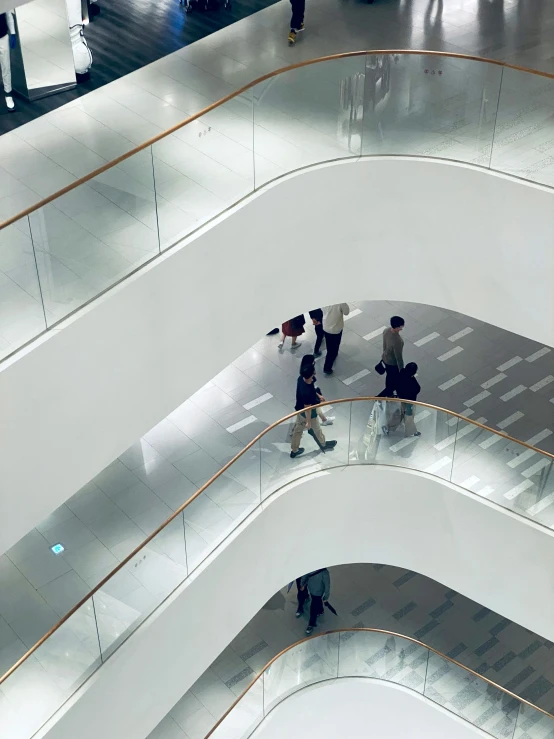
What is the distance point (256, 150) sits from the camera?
7750mm

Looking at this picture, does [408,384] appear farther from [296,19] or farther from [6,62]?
[6,62]

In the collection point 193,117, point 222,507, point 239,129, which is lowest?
point 222,507

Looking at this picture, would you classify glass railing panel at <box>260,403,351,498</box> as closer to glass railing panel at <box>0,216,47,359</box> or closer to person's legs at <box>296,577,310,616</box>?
person's legs at <box>296,577,310,616</box>

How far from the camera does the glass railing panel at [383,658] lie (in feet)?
35.9

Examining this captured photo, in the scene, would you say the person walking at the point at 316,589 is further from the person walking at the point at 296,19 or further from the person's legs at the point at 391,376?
the person walking at the point at 296,19

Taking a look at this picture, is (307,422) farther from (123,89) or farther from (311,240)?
(123,89)

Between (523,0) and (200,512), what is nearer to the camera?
(200,512)

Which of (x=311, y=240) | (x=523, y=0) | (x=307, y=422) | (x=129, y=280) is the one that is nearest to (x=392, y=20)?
(x=523, y=0)

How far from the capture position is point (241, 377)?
37.8 ft

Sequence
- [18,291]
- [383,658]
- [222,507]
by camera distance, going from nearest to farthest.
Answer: [18,291] → [222,507] → [383,658]

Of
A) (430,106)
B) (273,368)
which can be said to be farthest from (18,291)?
(273,368)

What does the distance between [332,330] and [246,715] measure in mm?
4475

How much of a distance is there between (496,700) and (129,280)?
648 cm

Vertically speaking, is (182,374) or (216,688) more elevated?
(182,374)
